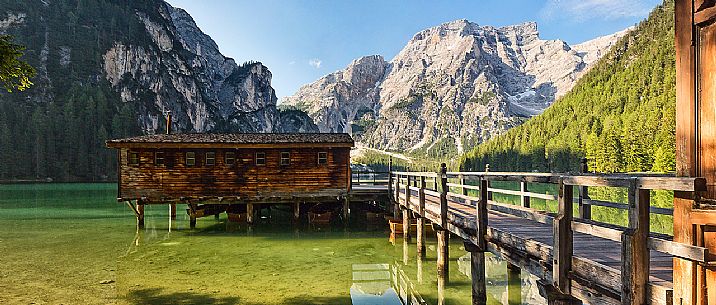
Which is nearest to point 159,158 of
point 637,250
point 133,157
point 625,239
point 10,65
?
point 133,157

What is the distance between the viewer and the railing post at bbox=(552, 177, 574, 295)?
19.6 feet

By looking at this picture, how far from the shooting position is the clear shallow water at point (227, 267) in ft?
40.8

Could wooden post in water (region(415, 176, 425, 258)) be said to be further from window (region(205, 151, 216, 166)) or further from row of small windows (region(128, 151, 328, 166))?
window (region(205, 151, 216, 166))

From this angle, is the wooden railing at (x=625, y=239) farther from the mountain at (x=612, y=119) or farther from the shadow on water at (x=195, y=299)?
the mountain at (x=612, y=119)

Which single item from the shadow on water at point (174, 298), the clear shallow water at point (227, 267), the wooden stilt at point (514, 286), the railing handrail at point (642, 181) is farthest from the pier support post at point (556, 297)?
the shadow on water at point (174, 298)

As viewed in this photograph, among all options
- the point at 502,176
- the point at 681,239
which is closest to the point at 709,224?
the point at 681,239

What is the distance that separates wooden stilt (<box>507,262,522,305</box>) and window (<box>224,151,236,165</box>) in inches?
668

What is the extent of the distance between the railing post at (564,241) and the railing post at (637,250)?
1.31 metres

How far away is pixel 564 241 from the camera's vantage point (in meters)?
Result: 6.00

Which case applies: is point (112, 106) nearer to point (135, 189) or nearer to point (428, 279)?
point (135, 189)

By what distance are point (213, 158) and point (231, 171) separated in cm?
130

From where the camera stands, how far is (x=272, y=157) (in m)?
26.0

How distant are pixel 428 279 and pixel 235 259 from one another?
784 cm

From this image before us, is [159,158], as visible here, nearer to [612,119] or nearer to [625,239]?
[625,239]
